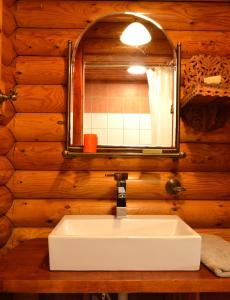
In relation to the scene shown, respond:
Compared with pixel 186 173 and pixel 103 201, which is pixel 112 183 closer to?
pixel 103 201

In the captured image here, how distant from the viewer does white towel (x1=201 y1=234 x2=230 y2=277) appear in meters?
1.02

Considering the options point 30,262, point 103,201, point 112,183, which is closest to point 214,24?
point 112,183

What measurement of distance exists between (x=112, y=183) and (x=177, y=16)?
3.42 feet

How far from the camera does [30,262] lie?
1.13m

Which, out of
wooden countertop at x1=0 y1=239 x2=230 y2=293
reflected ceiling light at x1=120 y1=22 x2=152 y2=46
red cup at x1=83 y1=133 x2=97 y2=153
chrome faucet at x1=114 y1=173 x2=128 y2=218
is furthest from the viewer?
reflected ceiling light at x1=120 y1=22 x2=152 y2=46

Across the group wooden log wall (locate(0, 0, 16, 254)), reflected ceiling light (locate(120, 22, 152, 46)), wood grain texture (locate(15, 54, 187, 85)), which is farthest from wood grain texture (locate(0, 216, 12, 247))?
reflected ceiling light (locate(120, 22, 152, 46))

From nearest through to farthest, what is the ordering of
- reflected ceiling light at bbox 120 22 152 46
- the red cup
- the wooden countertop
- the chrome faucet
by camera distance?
the wooden countertop < the chrome faucet < the red cup < reflected ceiling light at bbox 120 22 152 46

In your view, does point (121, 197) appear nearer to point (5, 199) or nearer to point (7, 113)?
point (5, 199)

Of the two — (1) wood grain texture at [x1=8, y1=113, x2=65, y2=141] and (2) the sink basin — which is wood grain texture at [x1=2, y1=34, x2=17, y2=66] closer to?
(1) wood grain texture at [x1=8, y1=113, x2=65, y2=141]

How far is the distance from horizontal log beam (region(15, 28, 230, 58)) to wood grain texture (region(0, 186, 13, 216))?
30.8 inches

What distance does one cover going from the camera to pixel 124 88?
1580mm

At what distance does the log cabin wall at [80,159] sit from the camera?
157 cm

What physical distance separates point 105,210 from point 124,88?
69 cm

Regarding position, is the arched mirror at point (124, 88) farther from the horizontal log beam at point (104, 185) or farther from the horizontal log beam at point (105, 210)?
the horizontal log beam at point (105, 210)
